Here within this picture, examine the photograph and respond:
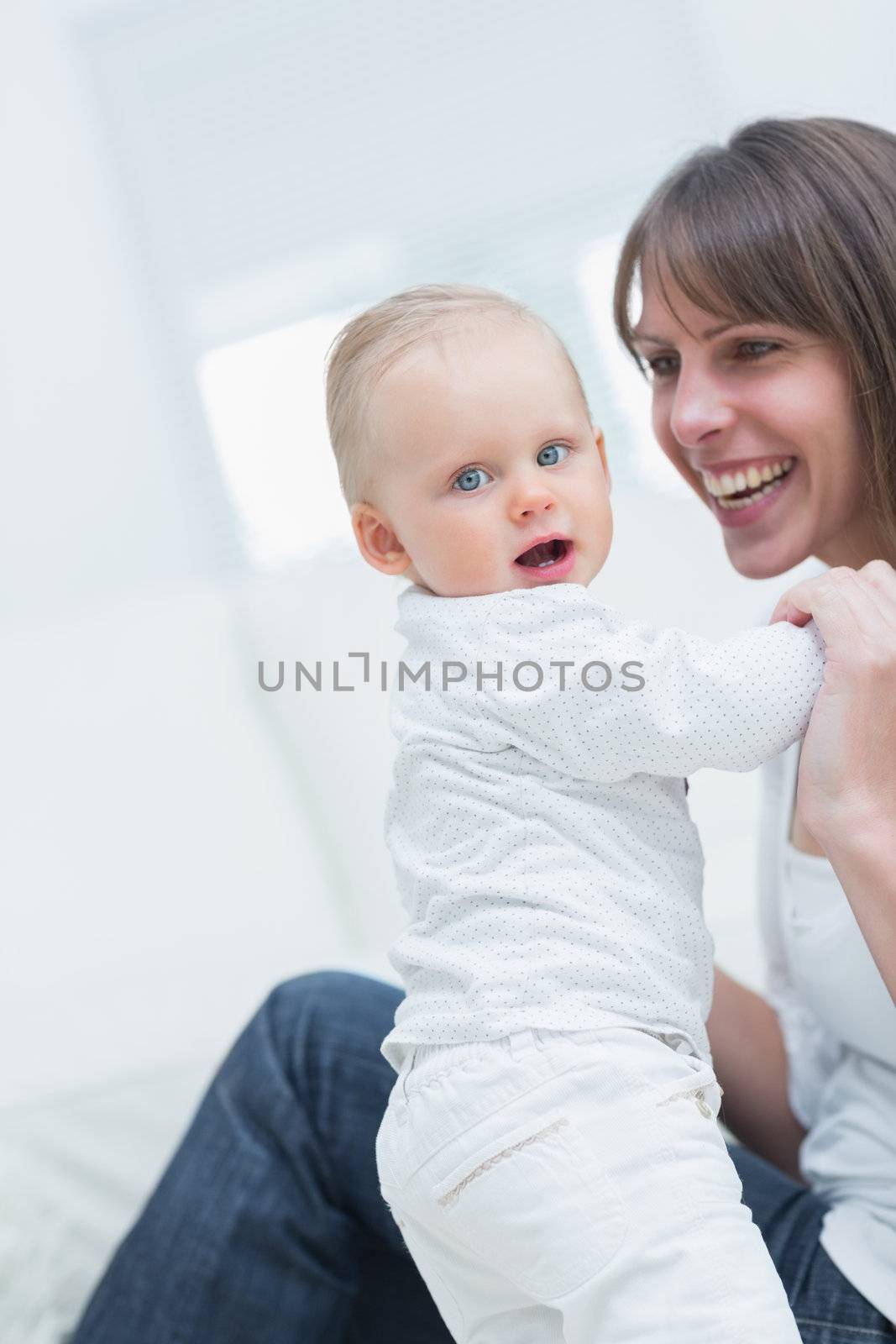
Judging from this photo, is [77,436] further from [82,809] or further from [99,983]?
[99,983]

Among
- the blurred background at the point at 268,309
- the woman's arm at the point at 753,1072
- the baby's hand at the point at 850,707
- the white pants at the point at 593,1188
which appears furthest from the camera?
the blurred background at the point at 268,309

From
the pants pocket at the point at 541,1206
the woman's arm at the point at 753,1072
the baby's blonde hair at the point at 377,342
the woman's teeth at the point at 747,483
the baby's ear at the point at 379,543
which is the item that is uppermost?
the baby's blonde hair at the point at 377,342

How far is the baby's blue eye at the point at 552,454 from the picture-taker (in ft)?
3.15

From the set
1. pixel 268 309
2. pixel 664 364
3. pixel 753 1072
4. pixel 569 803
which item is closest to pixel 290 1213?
pixel 753 1072

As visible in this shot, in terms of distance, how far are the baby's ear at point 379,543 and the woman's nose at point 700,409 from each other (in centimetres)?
36

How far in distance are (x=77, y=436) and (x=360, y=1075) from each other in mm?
1604

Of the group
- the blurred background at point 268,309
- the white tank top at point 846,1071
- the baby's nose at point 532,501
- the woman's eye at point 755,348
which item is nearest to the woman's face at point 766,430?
the woman's eye at point 755,348

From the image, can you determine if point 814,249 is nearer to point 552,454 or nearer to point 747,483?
point 747,483

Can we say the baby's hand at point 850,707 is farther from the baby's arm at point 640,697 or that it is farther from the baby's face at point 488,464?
the baby's face at point 488,464

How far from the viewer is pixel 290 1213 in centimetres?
124

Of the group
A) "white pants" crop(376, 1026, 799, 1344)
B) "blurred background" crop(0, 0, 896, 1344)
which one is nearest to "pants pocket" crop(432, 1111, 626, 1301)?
"white pants" crop(376, 1026, 799, 1344)

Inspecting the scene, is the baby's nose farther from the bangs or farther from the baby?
the bangs

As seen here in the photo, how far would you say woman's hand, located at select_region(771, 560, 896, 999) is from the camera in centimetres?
91

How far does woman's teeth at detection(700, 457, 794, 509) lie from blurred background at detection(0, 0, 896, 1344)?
44.2 inches
